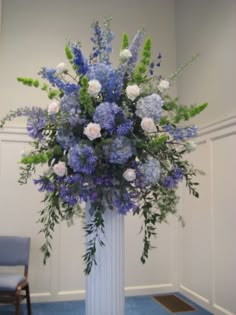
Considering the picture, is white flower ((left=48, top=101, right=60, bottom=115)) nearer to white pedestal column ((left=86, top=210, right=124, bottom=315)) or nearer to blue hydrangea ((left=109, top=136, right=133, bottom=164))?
blue hydrangea ((left=109, top=136, right=133, bottom=164))

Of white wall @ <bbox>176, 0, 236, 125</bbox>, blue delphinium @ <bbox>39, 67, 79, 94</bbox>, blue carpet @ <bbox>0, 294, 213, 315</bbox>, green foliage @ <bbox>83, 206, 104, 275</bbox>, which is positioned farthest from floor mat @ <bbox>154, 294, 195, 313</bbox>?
blue delphinium @ <bbox>39, 67, 79, 94</bbox>

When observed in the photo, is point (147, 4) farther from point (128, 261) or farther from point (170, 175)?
point (170, 175)

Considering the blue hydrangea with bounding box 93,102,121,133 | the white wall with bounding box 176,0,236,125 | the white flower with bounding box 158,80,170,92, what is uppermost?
the white wall with bounding box 176,0,236,125

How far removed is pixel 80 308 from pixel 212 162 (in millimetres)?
1986

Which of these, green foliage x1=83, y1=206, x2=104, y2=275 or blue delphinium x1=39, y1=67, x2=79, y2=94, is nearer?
green foliage x1=83, y1=206, x2=104, y2=275

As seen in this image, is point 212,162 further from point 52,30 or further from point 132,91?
point 132,91

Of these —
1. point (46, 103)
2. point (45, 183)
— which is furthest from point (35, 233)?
point (45, 183)

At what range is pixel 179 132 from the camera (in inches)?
46.6

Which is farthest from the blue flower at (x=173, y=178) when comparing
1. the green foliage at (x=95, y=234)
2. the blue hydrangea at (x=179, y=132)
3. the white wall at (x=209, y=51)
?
the white wall at (x=209, y=51)

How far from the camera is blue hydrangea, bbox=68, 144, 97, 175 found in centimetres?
107

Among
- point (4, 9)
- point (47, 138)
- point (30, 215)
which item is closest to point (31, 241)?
point (30, 215)

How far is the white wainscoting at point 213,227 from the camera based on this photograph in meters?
3.27

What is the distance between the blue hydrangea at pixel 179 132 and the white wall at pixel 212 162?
7.21 ft

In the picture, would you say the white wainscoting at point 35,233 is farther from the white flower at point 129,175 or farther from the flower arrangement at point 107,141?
the white flower at point 129,175
